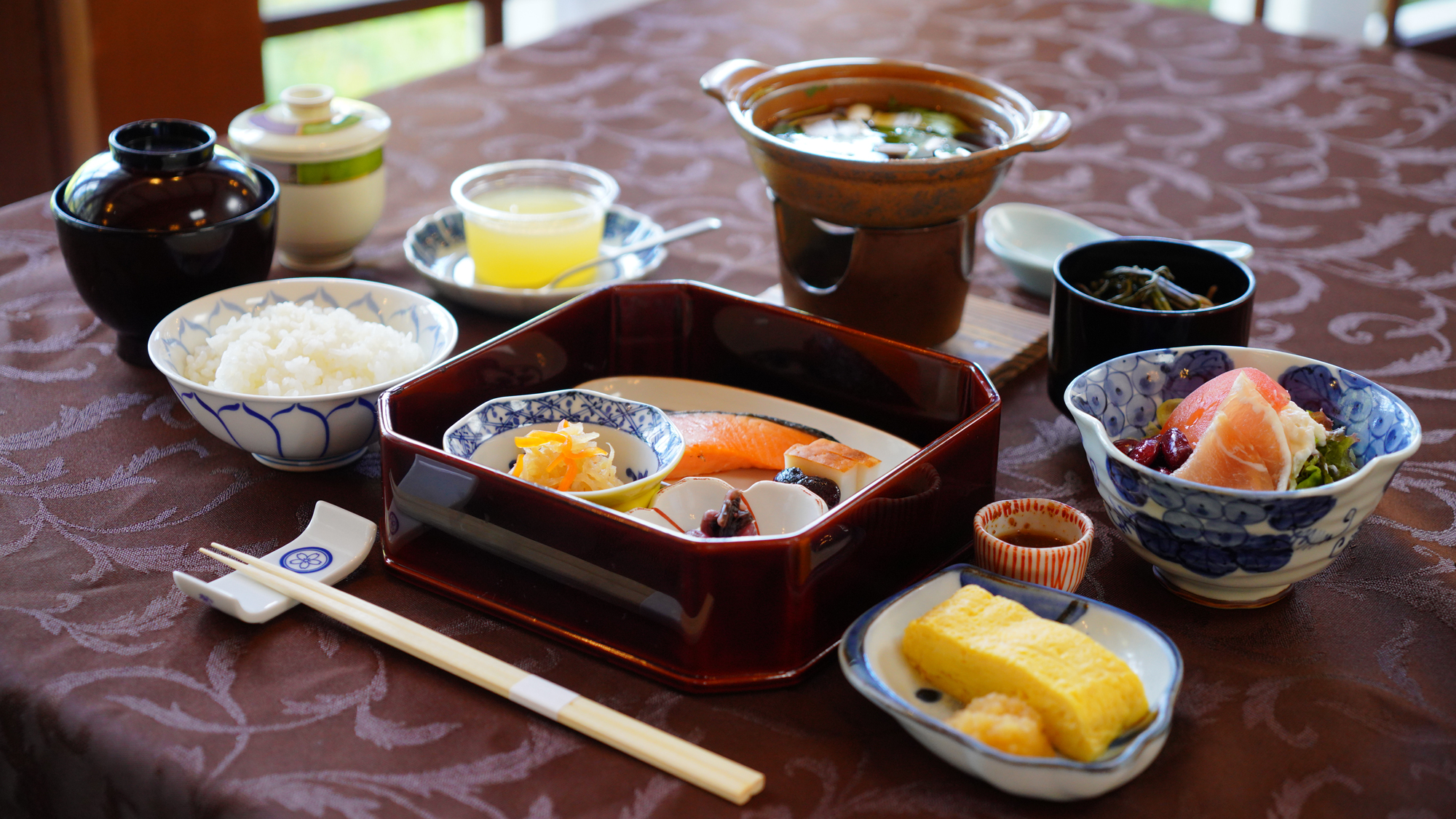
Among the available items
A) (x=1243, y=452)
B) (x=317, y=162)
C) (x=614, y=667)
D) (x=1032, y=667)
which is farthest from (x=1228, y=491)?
(x=317, y=162)

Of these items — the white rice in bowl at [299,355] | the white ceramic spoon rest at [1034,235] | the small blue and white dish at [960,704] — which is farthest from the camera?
the white ceramic spoon rest at [1034,235]

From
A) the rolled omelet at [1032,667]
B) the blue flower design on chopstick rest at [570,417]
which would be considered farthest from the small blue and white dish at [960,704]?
the blue flower design on chopstick rest at [570,417]

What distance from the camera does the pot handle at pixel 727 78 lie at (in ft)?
4.06

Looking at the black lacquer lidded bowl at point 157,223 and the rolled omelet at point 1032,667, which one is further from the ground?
the black lacquer lidded bowl at point 157,223

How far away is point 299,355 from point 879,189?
58cm

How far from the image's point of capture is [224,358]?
1.03m

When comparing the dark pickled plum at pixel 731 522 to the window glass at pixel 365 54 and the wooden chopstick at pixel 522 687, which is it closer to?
the wooden chopstick at pixel 522 687

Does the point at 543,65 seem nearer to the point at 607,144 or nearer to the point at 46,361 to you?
the point at 607,144

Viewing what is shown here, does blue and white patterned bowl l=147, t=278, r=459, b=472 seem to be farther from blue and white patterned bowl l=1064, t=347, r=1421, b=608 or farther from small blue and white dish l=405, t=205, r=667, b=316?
blue and white patterned bowl l=1064, t=347, r=1421, b=608

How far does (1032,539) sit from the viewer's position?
0.92 m

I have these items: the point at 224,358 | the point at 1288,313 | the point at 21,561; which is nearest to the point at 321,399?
the point at 224,358

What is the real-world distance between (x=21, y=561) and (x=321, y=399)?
26 cm

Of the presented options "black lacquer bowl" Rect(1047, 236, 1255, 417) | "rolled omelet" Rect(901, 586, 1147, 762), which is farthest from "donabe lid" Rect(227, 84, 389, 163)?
"rolled omelet" Rect(901, 586, 1147, 762)

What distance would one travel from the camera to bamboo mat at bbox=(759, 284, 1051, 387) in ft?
4.16
